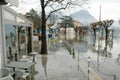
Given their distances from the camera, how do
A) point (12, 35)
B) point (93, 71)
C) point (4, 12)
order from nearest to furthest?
point (4, 12) < point (93, 71) < point (12, 35)

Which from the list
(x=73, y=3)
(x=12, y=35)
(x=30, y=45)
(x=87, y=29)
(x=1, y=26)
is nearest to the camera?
(x=1, y=26)

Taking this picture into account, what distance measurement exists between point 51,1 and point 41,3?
86cm

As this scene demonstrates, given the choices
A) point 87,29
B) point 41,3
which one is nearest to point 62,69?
point 41,3

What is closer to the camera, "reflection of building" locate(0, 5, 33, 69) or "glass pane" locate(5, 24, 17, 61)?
"reflection of building" locate(0, 5, 33, 69)

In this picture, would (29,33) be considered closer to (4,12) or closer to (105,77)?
(4,12)

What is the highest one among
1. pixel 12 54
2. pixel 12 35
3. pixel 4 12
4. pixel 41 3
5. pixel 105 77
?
pixel 41 3

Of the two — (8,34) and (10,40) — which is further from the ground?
(8,34)

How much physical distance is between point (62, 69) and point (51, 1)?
7.90m

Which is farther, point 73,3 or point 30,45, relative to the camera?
point 73,3

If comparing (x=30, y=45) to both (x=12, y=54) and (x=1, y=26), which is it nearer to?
(x=12, y=54)

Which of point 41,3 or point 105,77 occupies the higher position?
point 41,3

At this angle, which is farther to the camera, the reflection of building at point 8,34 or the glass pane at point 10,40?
the glass pane at point 10,40

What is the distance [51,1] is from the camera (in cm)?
1605

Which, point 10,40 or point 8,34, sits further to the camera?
point 10,40
